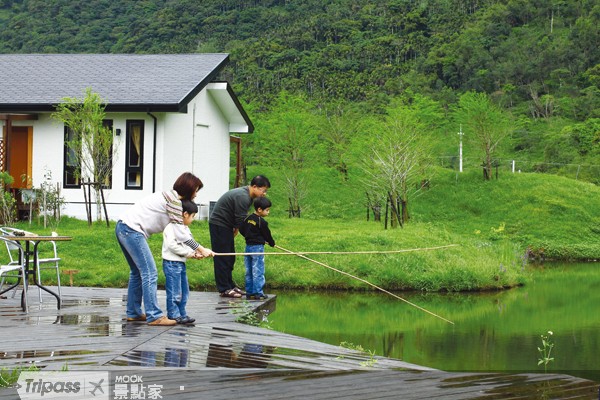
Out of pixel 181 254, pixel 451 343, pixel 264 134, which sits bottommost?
pixel 451 343

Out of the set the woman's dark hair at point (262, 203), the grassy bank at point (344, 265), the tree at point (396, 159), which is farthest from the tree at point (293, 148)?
the woman's dark hair at point (262, 203)

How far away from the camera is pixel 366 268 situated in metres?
16.9

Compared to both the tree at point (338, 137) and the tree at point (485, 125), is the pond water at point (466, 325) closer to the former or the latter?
the tree at point (485, 125)

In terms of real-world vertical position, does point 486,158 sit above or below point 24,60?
below

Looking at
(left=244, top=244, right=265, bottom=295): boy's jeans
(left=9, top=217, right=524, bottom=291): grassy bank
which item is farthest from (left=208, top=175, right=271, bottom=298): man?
(left=9, top=217, right=524, bottom=291): grassy bank

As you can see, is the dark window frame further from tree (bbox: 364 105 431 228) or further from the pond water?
the pond water

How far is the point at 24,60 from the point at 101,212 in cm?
618

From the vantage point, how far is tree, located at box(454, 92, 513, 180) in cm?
3094

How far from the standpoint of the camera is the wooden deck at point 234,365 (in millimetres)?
6543

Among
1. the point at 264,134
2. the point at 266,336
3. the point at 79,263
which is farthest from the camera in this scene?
the point at 264,134

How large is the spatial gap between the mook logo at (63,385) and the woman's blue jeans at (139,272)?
2.24 metres

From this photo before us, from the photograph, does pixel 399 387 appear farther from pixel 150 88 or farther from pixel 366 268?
pixel 150 88

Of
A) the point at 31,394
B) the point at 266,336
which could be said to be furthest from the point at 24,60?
the point at 31,394

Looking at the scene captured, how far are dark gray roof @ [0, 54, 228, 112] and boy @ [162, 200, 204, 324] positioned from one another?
1247 centimetres
